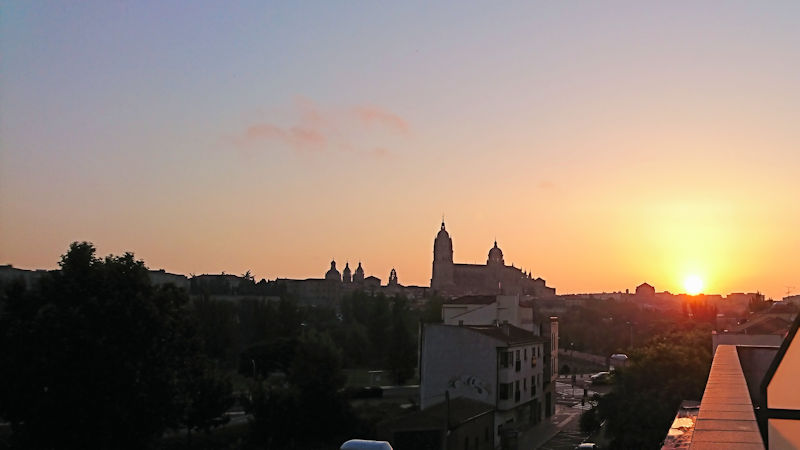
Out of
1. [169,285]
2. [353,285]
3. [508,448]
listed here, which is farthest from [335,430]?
[353,285]

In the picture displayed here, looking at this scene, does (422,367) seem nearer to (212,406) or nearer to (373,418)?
(373,418)

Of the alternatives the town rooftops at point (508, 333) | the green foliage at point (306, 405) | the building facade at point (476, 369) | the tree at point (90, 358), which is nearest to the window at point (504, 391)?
the building facade at point (476, 369)

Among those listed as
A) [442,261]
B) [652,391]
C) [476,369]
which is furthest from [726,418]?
[442,261]

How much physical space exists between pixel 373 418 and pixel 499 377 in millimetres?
5937

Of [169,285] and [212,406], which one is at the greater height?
[169,285]

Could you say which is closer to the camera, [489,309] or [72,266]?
[72,266]

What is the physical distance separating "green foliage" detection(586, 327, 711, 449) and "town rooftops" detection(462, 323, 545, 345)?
25.0 feet

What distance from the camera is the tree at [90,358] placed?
20391mm

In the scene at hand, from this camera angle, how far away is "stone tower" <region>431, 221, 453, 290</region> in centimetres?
17090

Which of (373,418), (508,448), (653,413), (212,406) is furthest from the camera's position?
(373,418)

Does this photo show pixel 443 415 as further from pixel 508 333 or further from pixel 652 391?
pixel 508 333

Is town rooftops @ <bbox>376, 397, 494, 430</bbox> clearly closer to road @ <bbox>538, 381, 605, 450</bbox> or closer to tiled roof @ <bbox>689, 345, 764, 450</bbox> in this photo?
road @ <bbox>538, 381, 605, 450</bbox>

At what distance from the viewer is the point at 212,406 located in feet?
95.5

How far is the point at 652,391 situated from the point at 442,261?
148398 mm
